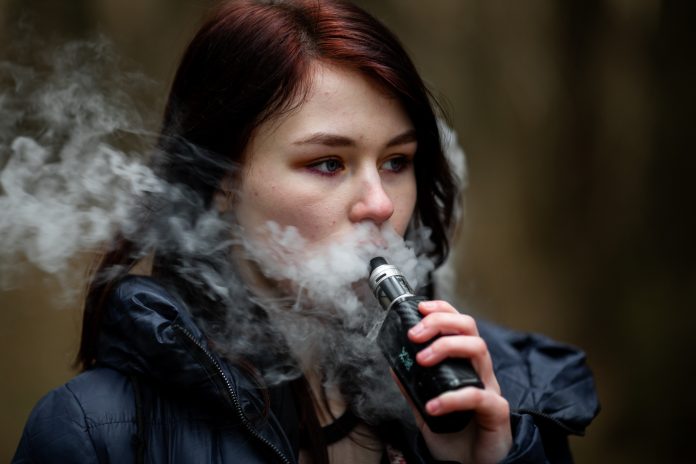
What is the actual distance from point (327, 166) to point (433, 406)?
797mm

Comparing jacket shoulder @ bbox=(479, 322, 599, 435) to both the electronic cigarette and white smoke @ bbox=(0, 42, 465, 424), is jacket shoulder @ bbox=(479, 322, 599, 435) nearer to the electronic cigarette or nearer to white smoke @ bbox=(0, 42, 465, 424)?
white smoke @ bbox=(0, 42, 465, 424)

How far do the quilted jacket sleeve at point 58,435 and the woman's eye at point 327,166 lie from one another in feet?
2.86

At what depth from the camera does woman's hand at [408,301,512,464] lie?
162 centimetres

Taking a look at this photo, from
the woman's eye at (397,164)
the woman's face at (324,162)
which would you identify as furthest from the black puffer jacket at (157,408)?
the woman's eye at (397,164)

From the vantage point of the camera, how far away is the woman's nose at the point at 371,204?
2.05 meters

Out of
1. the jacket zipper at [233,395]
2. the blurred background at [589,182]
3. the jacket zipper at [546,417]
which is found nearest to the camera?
the jacket zipper at [233,395]

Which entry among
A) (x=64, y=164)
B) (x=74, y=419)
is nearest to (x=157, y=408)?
(x=74, y=419)

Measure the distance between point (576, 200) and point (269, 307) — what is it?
119 inches

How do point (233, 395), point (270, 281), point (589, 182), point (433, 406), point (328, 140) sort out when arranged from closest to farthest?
point (433, 406) → point (233, 395) → point (328, 140) → point (270, 281) → point (589, 182)

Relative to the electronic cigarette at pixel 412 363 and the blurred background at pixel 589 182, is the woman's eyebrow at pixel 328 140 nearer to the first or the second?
the electronic cigarette at pixel 412 363

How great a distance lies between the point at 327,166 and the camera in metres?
2.10

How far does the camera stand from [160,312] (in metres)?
1.90

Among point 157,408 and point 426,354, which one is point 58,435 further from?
point 426,354

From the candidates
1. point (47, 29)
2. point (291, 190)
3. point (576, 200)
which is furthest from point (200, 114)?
point (576, 200)
